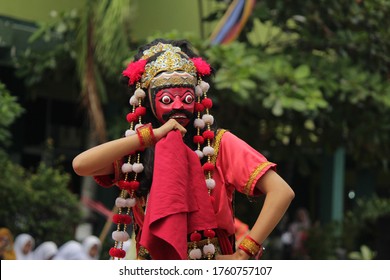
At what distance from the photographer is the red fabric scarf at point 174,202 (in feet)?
13.9

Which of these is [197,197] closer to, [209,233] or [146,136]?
[209,233]

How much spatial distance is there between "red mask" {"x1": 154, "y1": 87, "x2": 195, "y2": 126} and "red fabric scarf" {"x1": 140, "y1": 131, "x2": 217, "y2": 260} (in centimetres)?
13

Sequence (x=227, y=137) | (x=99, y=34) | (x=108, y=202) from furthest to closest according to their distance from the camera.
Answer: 1. (x=108, y=202)
2. (x=99, y=34)
3. (x=227, y=137)

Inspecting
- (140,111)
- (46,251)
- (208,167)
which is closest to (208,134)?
(208,167)

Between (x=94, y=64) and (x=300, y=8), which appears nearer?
(x=94, y=64)

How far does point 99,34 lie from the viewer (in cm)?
995

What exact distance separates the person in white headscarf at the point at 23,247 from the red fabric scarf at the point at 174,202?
5744 mm

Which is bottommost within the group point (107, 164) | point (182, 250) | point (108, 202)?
point (108, 202)

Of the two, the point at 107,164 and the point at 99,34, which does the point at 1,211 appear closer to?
the point at 99,34

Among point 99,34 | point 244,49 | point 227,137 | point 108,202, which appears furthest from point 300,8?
point 227,137

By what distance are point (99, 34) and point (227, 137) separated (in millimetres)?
5611

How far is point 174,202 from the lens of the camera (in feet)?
13.9

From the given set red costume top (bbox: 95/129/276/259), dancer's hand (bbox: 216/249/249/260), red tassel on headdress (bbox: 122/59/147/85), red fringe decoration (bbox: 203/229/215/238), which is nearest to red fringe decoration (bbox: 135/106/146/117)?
red tassel on headdress (bbox: 122/59/147/85)

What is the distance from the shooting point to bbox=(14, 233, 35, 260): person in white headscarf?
9.88 meters
